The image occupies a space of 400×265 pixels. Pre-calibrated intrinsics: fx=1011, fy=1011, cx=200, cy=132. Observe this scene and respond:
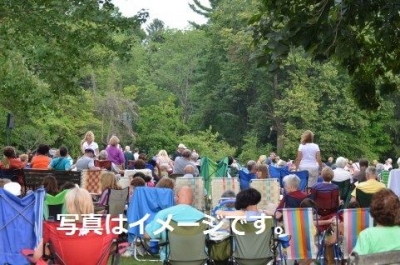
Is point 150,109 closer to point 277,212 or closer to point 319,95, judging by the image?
point 319,95

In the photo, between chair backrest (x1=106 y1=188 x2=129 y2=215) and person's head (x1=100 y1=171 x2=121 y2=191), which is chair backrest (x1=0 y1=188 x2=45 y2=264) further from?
person's head (x1=100 y1=171 x2=121 y2=191)

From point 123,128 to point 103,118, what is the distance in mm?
2281

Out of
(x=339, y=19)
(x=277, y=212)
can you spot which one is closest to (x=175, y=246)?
(x=277, y=212)

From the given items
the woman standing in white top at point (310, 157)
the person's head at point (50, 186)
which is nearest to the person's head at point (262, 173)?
the woman standing in white top at point (310, 157)

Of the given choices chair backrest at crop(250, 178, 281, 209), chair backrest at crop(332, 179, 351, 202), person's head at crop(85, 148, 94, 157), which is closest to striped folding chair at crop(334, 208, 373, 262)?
chair backrest at crop(250, 178, 281, 209)

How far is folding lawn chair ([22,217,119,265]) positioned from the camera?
10.1 meters

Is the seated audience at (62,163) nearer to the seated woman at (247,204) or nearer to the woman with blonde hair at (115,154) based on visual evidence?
the woman with blonde hair at (115,154)

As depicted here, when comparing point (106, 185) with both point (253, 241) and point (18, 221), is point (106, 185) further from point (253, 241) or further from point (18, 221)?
point (253, 241)

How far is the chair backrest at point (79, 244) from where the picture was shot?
10.1m

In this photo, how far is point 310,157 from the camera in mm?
19484

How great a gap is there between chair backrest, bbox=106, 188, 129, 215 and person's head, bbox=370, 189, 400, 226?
335 inches

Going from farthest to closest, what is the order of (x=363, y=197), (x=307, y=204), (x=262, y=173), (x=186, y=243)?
(x=262, y=173) < (x=363, y=197) < (x=307, y=204) < (x=186, y=243)

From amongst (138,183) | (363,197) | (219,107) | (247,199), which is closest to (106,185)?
(138,183)

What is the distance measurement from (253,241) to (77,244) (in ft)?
6.55
